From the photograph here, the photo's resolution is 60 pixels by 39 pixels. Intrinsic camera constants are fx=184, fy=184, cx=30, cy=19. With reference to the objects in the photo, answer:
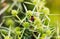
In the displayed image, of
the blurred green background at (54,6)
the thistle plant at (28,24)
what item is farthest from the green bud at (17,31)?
the blurred green background at (54,6)

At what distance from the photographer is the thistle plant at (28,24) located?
65 cm

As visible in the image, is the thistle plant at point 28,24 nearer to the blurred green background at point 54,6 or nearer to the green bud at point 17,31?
the green bud at point 17,31

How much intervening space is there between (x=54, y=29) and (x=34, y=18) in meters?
0.09

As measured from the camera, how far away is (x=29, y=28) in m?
0.67

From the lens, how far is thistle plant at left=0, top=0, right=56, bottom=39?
0.65 m

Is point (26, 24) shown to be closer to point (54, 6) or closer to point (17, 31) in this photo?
point (17, 31)

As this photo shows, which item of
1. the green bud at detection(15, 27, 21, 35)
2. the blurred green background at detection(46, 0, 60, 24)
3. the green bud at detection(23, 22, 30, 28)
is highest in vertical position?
the blurred green background at detection(46, 0, 60, 24)

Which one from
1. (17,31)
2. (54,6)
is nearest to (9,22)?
(17,31)

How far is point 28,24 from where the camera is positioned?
648mm

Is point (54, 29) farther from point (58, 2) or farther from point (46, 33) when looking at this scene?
point (58, 2)

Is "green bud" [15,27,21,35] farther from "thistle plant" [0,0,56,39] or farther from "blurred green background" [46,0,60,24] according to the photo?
"blurred green background" [46,0,60,24]

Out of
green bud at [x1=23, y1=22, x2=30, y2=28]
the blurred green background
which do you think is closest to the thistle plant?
green bud at [x1=23, y1=22, x2=30, y2=28]

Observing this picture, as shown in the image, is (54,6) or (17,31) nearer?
(17,31)

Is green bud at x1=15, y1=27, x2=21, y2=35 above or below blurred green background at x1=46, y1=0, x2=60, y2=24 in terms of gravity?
below
